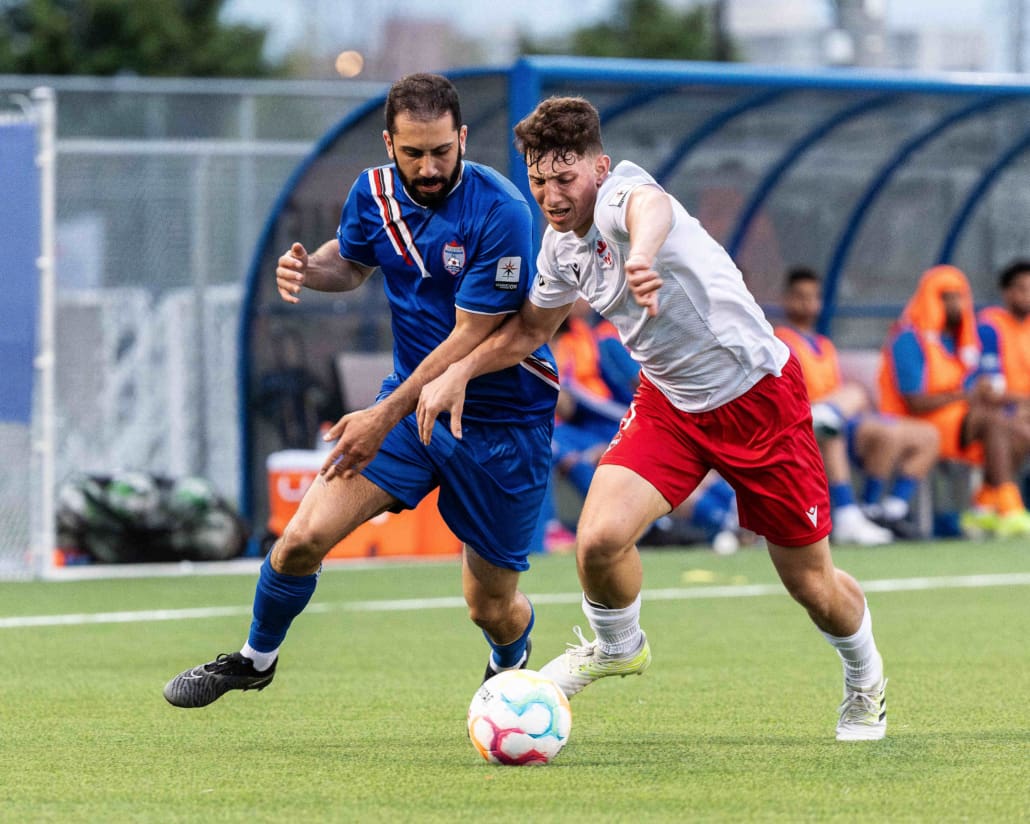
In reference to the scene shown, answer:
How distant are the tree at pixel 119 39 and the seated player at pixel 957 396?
18.1 m

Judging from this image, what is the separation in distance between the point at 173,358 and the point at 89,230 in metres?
1.98

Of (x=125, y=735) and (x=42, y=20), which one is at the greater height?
(x=42, y=20)

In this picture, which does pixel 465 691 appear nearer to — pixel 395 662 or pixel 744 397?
pixel 395 662

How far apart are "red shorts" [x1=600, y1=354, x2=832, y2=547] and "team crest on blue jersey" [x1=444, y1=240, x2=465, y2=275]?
2.45 ft

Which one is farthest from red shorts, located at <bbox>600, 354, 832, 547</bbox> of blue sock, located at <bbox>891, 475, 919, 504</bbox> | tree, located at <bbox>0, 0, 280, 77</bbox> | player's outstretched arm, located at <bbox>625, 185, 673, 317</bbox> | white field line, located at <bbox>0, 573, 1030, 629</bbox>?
tree, located at <bbox>0, 0, 280, 77</bbox>

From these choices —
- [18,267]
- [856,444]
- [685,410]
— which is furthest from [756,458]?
[856,444]

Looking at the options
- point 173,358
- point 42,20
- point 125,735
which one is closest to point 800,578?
point 125,735

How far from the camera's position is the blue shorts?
5.80 meters

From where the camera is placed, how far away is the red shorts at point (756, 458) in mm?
5418

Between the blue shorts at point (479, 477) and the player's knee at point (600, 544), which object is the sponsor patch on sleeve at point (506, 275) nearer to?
the blue shorts at point (479, 477)

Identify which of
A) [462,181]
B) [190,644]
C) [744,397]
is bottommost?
[190,644]

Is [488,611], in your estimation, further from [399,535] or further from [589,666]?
[399,535]

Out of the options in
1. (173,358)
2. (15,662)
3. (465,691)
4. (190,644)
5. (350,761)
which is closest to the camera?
(350,761)

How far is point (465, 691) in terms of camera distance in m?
6.79
